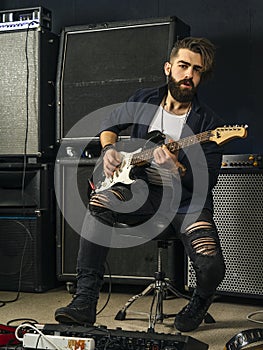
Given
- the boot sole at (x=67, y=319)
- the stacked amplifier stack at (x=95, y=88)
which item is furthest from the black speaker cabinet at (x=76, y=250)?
the boot sole at (x=67, y=319)

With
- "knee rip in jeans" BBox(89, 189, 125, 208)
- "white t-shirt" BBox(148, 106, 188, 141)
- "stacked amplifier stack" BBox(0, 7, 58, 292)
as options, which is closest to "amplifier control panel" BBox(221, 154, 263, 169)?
"white t-shirt" BBox(148, 106, 188, 141)

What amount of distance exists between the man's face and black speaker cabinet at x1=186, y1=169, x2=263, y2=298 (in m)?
0.52

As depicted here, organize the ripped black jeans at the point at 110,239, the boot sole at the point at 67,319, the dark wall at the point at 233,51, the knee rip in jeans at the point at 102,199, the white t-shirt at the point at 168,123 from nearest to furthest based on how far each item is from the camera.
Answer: the boot sole at the point at 67,319
the ripped black jeans at the point at 110,239
the knee rip in jeans at the point at 102,199
the white t-shirt at the point at 168,123
the dark wall at the point at 233,51

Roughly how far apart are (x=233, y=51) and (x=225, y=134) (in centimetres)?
127

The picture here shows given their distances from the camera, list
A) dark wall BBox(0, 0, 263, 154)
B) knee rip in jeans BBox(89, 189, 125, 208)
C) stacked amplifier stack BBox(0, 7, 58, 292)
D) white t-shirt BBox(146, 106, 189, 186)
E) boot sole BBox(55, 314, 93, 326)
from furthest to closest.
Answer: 1. dark wall BBox(0, 0, 263, 154)
2. stacked amplifier stack BBox(0, 7, 58, 292)
3. white t-shirt BBox(146, 106, 189, 186)
4. knee rip in jeans BBox(89, 189, 125, 208)
5. boot sole BBox(55, 314, 93, 326)

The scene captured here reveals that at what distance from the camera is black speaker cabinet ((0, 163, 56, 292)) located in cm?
295

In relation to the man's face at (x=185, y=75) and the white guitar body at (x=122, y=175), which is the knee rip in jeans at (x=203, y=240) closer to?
the white guitar body at (x=122, y=175)

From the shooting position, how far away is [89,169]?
295cm

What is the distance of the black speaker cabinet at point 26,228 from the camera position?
2.95 m

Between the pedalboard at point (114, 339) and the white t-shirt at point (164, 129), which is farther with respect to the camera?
the white t-shirt at point (164, 129)

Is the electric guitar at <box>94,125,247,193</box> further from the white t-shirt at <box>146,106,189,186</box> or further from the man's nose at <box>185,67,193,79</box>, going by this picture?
the man's nose at <box>185,67,193,79</box>

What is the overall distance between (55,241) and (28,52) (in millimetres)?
1022

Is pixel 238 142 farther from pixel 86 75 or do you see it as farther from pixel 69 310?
pixel 69 310

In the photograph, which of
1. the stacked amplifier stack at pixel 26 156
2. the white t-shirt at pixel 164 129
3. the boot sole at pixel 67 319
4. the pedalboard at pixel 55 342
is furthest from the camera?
the stacked amplifier stack at pixel 26 156
